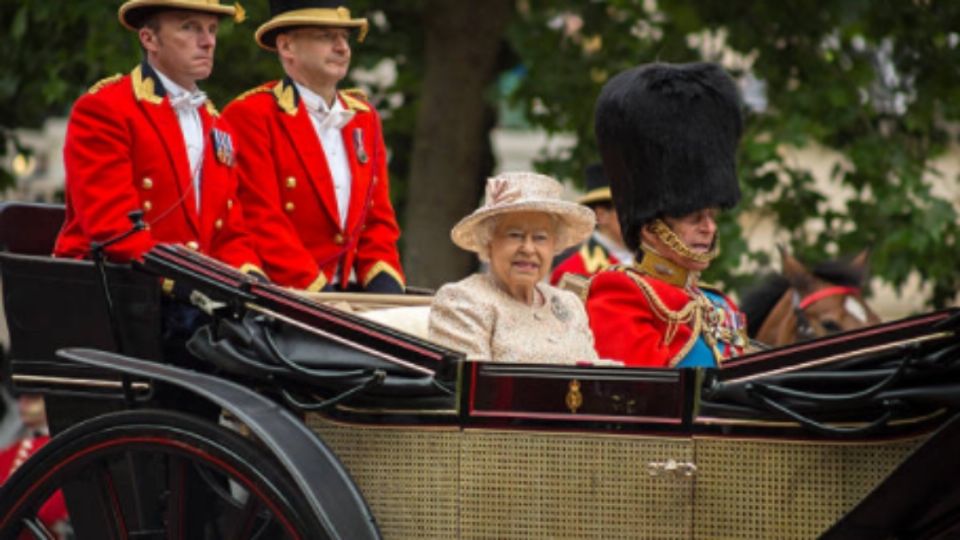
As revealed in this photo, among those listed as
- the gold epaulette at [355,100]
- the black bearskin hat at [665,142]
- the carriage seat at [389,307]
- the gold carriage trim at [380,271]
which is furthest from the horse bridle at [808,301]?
the carriage seat at [389,307]

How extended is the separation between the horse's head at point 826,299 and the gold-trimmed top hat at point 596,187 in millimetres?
983

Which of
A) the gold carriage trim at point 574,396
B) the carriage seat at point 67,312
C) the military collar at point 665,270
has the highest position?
the military collar at point 665,270

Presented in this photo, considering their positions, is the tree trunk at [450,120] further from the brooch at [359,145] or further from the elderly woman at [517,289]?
the elderly woman at [517,289]

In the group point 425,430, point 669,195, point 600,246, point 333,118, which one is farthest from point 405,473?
point 600,246

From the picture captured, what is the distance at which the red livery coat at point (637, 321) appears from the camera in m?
4.87

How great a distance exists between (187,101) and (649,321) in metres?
1.45

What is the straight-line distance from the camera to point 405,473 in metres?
4.41

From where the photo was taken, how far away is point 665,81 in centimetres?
518

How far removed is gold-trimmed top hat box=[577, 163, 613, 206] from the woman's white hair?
413 cm

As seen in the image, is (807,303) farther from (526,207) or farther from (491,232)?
(526,207)

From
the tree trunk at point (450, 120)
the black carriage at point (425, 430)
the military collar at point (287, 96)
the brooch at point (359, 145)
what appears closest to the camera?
the black carriage at point (425, 430)

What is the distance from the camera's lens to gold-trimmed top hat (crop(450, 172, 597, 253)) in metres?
4.73

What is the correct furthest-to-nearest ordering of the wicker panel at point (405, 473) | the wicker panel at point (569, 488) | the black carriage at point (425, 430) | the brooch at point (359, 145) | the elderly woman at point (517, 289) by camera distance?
1. the brooch at point (359, 145)
2. the elderly woman at point (517, 289)
3. the wicker panel at point (405, 473)
4. the wicker panel at point (569, 488)
5. the black carriage at point (425, 430)

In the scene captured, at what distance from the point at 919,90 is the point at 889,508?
6692 mm
